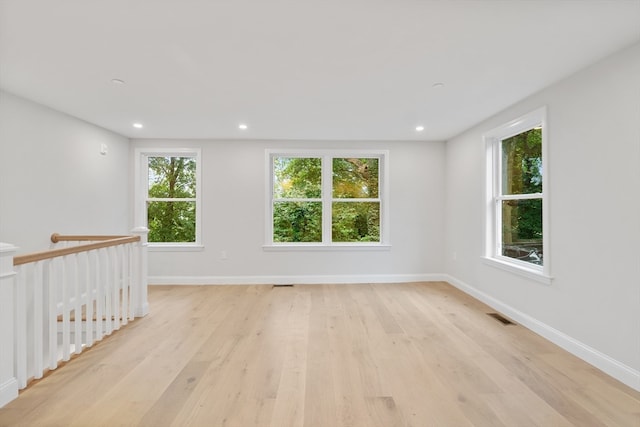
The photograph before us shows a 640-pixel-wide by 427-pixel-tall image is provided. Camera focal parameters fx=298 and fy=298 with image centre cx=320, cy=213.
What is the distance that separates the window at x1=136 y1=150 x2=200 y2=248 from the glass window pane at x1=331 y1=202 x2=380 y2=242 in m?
2.24

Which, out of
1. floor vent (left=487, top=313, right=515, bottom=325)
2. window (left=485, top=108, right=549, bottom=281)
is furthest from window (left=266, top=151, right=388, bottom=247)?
floor vent (left=487, top=313, right=515, bottom=325)

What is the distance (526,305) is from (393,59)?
2.72m

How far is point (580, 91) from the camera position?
2383 mm

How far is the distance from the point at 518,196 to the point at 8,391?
4498 mm

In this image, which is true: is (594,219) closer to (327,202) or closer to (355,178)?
(355,178)

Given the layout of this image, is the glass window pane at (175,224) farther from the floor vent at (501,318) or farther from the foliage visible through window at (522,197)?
the foliage visible through window at (522,197)

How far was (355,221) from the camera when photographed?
4875 millimetres

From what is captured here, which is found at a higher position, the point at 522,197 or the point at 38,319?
the point at 522,197

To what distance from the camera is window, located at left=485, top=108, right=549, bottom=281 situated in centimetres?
295

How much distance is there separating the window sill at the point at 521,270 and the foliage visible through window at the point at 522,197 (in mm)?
139

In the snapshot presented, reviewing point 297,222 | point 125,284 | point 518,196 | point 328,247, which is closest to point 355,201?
point 328,247

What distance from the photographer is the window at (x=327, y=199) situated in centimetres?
480

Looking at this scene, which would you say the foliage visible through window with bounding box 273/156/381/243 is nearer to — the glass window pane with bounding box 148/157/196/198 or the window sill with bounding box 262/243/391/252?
the window sill with bounding box 262/243/391/252

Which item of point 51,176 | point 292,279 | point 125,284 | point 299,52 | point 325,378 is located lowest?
point 325,378
